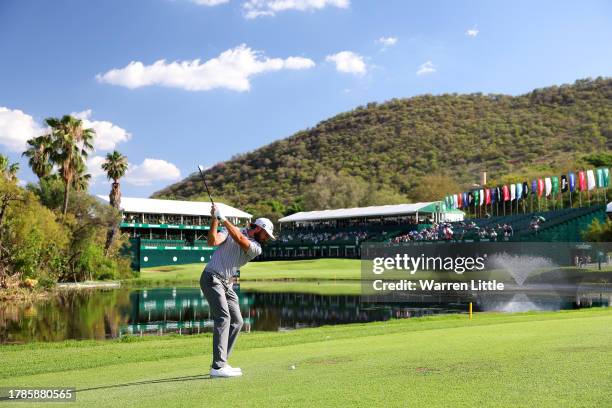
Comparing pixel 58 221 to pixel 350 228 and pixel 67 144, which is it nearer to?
pixel 67 144

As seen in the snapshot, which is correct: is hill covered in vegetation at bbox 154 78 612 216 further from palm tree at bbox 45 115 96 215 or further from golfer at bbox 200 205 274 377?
golfer at bbox 200 205 274 377

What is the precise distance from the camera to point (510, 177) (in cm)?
9500

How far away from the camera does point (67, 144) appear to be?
5347 cm

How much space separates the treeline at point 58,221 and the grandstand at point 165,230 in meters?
13.0

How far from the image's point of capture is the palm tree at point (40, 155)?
53.8 meters

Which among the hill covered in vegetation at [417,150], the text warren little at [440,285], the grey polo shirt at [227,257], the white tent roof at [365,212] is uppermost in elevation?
the hill covered in vegetation at [417,150]

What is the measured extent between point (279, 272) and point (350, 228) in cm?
2336

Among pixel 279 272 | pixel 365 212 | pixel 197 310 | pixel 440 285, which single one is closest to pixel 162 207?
pixel 365 212

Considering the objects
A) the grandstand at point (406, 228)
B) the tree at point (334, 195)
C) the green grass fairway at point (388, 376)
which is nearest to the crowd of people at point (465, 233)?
the grandstand at point (406, 228)

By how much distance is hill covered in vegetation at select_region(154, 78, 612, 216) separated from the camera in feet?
383

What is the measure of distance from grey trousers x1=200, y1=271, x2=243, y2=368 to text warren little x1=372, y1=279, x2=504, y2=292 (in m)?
31.7

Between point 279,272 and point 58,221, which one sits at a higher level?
point 58,221

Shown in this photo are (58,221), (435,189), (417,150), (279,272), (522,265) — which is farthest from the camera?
(417,150)

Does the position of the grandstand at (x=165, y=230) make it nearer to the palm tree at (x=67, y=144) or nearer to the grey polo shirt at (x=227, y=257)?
the palm tree at (x=67, y=144)
